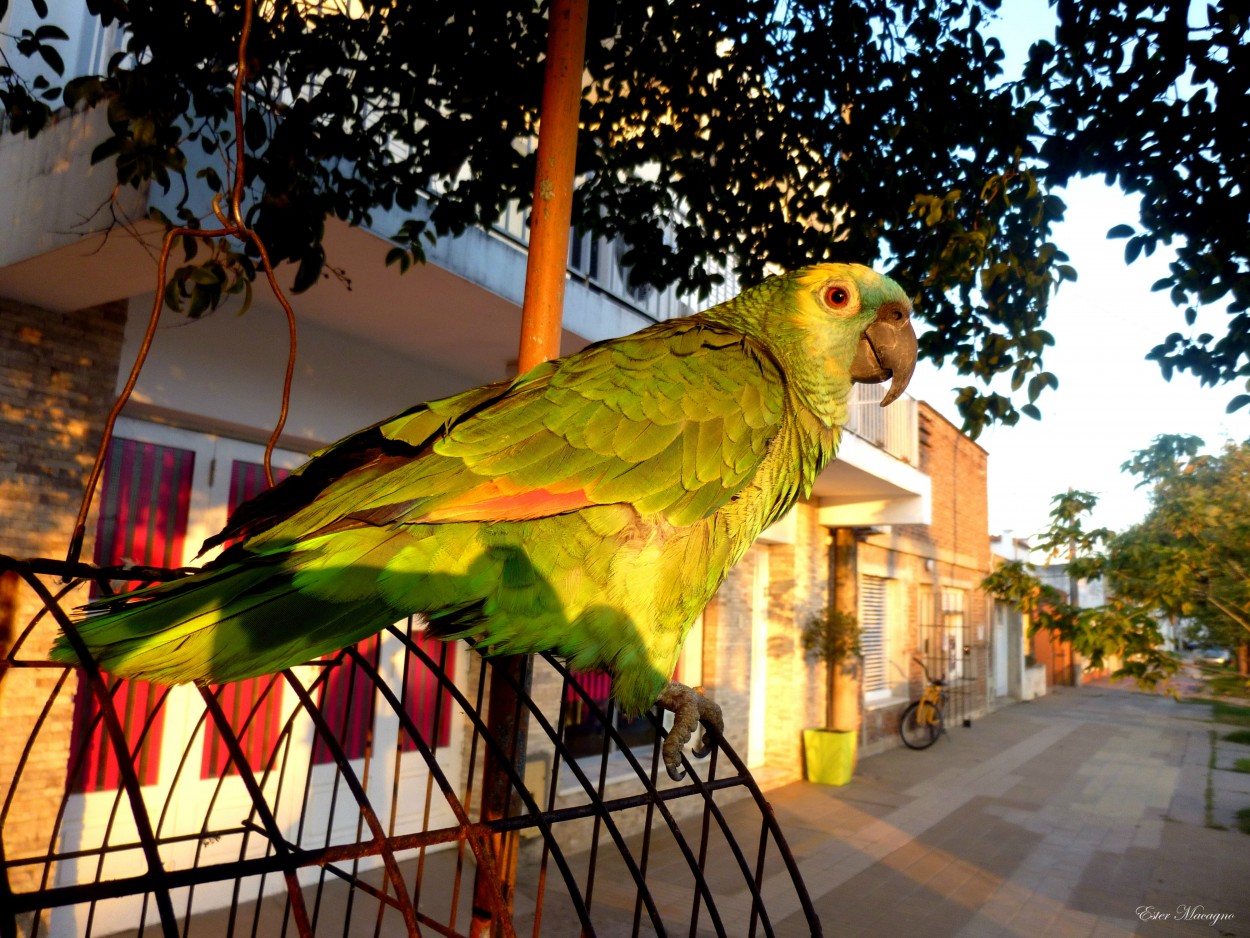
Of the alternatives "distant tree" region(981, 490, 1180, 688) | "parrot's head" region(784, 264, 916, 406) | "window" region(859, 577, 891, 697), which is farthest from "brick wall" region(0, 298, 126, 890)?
"window" region(859, 577, 891, 697)

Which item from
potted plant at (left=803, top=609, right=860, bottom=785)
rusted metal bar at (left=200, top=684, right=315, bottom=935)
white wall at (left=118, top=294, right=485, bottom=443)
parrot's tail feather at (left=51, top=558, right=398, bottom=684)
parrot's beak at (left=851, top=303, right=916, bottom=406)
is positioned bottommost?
potted plant at (left=803, top=609, right=860, bottom=785)

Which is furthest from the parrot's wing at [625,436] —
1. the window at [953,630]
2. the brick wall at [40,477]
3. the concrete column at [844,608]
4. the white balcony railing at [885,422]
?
the window at [953,630]

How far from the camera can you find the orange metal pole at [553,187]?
200 centimetres

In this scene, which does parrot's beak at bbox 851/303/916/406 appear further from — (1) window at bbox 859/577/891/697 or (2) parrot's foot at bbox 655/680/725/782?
(1) window at bbox 859/577/891/697

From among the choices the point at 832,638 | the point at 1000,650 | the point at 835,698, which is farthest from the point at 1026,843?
the point at 1000,650

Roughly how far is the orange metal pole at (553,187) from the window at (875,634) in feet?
37.6

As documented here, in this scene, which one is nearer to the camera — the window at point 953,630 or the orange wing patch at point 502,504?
the orange wing patch at point 502,504

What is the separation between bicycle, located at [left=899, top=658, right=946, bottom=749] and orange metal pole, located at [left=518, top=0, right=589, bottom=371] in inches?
527

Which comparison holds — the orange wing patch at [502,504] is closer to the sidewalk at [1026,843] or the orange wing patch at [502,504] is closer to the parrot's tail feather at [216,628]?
the parrot's tail feather at [216,628]

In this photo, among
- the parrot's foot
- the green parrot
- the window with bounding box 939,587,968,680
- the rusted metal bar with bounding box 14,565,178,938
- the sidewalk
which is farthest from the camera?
the window with bounding box 939,587,968,680

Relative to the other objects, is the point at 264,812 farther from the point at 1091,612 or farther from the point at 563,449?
the point at 1091,612

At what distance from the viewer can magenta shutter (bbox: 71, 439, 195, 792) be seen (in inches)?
177

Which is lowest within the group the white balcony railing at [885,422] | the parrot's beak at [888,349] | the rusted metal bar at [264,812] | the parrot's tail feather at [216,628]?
the rusted metal bar at [264,812]

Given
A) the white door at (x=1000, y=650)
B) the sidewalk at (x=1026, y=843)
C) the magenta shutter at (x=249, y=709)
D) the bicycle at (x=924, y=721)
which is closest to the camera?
the magenta shutter at (x=249, y=709)
